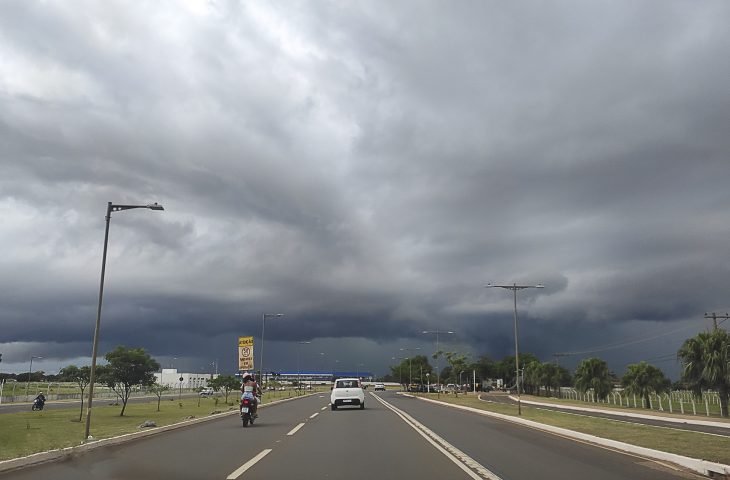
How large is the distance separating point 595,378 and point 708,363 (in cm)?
3177

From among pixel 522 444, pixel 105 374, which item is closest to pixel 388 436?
pixel 522 444

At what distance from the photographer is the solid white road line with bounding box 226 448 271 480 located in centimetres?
1115

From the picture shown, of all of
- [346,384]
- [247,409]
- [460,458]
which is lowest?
[460,458]

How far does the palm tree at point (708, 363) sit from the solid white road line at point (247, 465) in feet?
126

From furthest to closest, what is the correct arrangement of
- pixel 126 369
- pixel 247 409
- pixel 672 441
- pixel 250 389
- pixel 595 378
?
pixel 595 378 → pixel 126 369 → pixel 250 389 → pixel 247 409 → pixel 672 441

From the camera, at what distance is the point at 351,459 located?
1379cm

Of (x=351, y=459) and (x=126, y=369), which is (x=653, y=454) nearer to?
(x=351, y=459)

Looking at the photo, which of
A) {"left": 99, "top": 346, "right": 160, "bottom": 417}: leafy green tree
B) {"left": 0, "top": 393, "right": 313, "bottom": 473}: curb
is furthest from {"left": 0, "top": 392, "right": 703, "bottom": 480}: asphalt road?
{"left": 99, "top": 346, "right": 160, "bottom": 417}: leafy green tree

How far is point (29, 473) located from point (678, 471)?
13000 mm

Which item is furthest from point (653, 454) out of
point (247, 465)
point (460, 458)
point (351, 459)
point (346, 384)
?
point (346, 384)

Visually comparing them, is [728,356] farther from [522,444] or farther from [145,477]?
[145,477]

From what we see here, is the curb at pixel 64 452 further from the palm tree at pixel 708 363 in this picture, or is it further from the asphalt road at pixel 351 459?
the palm tree at pixel 708 363

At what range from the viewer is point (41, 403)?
4850cm

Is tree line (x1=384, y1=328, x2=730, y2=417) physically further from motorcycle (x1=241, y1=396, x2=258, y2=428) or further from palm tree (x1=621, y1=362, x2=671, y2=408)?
motorcycle (x1=241, y1=396, x2=258, y2=428)
